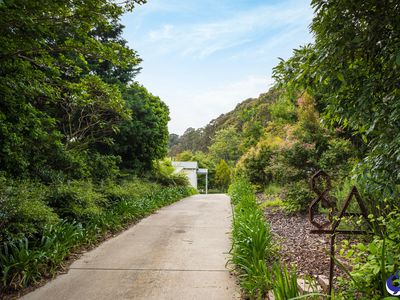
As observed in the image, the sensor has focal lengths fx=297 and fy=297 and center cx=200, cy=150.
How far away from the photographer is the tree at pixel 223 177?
3553cm

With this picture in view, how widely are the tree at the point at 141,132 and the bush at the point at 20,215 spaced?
19.4ft

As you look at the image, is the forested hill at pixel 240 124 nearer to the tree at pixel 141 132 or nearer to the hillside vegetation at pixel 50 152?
the tree at pixel 141 132

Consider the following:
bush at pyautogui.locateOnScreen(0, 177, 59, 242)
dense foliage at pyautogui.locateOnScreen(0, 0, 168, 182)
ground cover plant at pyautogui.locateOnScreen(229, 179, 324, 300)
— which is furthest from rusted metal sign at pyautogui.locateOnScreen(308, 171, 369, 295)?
dense foliage at pyautogui.locateOnScreen(0, 0, 168, 182)

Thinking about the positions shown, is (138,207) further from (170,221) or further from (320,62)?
(320,62)

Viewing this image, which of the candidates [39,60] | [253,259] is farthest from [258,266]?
[39,60]

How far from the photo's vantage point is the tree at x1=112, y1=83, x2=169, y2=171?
1091cm

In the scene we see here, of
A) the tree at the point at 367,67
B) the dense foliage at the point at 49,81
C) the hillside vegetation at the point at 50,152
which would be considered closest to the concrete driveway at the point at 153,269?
the hillside vegetation at the point at 50,152

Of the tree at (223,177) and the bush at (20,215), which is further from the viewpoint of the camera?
the tree at (223,177)

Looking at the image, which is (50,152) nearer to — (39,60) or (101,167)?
(101,167)

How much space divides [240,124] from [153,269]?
42333mm

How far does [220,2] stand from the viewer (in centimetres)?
555

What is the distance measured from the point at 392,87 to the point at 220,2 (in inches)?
154

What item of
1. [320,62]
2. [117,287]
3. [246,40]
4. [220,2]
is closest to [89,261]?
[117,287]

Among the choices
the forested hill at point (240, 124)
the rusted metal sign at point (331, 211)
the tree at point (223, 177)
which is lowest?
the tree at point (223, 177)
